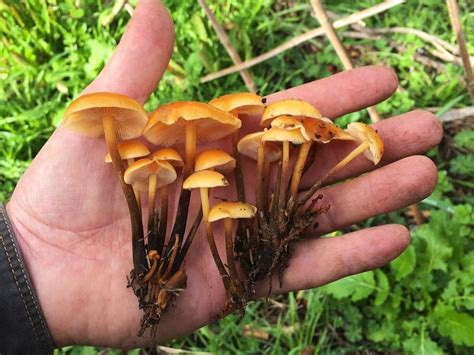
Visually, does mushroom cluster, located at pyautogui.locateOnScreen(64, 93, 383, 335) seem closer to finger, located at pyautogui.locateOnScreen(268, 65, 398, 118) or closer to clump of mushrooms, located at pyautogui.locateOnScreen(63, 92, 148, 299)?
clump of mushrooms, located at pyautogui.locateOnScreen(63, 92, 148, 299)

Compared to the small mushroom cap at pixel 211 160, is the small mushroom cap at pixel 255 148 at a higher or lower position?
lower

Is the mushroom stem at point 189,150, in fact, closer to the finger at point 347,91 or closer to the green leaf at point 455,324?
the finger at point 347,91

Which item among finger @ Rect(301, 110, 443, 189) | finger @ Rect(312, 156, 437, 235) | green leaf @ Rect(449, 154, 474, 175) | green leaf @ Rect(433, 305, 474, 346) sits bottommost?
green leaf @ Rect(433, 305, 474, 346)

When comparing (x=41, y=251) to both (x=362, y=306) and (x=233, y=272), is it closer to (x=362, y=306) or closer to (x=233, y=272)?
(x=233, y=272)

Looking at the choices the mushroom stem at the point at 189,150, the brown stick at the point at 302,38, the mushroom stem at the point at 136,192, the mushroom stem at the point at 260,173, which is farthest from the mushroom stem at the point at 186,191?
the brown stick at the point at 302,38

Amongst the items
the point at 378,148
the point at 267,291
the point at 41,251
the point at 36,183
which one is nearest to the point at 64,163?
the point at 36,183

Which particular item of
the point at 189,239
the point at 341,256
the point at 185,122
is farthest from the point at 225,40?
the point at 341,256

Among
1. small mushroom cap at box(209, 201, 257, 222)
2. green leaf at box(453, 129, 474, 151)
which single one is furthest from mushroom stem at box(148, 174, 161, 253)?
green leaf at box(453, 129, 474, 151)
